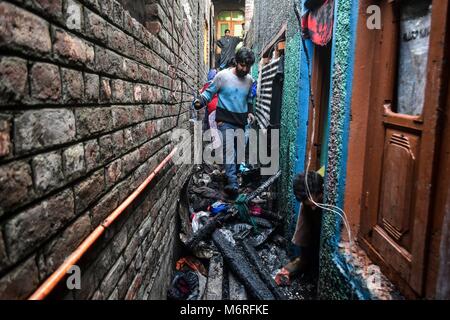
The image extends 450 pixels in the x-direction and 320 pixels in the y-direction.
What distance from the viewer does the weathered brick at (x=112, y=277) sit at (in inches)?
63.1

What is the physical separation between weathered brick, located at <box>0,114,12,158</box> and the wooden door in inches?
59.1

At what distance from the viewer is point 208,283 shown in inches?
121

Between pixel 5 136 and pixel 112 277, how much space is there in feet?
3.35

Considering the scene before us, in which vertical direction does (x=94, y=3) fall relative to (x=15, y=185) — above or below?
above

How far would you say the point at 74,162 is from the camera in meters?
1.30

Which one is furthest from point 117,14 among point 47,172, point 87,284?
point 87,284

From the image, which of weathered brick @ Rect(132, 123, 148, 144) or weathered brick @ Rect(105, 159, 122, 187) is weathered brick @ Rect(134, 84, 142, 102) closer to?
weathered brick @ Rect(132, 123, 148, 144)

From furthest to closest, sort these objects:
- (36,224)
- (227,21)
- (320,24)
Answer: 1. (227,21)
2. (320,24)
3. (36,224)

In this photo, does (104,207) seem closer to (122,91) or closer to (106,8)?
(122,91)

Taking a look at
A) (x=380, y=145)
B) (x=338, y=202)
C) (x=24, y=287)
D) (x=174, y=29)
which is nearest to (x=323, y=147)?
(x=338, y=202)

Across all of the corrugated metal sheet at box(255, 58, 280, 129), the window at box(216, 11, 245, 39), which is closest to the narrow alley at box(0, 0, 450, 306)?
the corrugated metal sheet at box(255, 58, 280, 129)

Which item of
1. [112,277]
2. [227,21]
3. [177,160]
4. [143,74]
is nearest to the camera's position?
[112,277]

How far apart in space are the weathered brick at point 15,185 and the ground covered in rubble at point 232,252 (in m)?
2.20

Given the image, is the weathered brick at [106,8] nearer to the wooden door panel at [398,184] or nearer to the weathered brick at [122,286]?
the weathered brick at [122,286]
